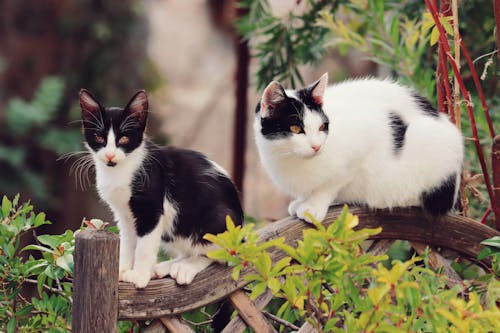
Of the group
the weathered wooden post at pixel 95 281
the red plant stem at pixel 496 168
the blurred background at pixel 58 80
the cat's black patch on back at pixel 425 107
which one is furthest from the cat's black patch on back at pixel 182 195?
the blurred background at pixel 58 80

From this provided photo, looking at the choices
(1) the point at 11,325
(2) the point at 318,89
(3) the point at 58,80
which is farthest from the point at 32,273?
(3) the point at 58,80

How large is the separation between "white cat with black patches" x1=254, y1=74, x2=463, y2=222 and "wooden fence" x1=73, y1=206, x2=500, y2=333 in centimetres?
4

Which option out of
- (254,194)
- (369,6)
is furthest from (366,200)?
(254,194)

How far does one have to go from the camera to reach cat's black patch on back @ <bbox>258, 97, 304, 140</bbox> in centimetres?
151

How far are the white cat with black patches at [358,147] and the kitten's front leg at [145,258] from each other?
1.06 ft

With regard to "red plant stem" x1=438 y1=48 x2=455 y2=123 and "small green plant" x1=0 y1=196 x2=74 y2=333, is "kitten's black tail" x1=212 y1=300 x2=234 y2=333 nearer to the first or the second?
"small green plant" x1=0 y1=196 x2=74 y2=333

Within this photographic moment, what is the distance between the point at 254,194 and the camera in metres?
5.89

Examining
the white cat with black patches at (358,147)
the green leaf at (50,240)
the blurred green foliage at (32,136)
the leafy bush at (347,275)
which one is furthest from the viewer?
the blurred green foliage at (32,136)

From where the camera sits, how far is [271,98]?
1496 millimetres

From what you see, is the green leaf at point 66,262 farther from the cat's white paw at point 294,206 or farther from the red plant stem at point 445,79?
the red plant stem at point 445,79

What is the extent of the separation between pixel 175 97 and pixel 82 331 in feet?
18.1

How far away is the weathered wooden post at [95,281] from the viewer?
1313 millimetres

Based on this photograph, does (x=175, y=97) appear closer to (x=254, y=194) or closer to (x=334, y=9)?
(x=254, y=194)

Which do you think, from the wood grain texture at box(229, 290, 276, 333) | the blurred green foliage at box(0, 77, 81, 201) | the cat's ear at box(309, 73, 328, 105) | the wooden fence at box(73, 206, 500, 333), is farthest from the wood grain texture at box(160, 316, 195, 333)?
the blurred green foliage at box(0, 77, 81, 201)
